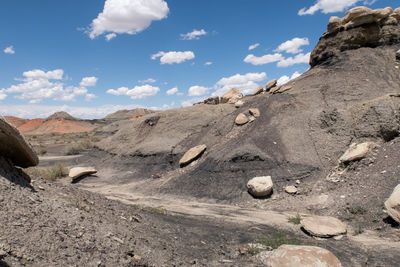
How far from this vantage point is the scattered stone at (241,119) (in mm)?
14578

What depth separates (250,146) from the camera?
12.1m

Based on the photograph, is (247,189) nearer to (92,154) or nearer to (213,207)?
(213,207)

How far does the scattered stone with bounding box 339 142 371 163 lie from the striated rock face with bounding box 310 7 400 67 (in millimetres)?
7890

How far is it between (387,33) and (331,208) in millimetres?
12862

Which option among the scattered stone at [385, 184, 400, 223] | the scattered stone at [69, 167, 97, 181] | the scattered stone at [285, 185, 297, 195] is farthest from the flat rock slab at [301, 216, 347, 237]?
the scattered stone at [69, 167, 97, 181]

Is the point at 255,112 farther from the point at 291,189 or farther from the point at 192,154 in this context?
the point at 291,189

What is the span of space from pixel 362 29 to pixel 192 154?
1171cm

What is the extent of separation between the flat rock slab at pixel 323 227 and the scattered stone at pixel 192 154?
7.42 m

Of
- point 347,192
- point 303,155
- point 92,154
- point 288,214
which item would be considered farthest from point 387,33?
point 92,154

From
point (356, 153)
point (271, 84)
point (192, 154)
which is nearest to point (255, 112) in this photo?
point (192, 154)

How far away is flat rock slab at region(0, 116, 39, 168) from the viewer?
4617 mm

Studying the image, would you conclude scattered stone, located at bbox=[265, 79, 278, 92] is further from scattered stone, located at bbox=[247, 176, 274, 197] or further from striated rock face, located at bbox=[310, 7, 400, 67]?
scattered stone, located at bbox=[247, 176, 274, 197]

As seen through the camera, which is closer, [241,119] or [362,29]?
[241,119]

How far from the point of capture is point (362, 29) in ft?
52.6
